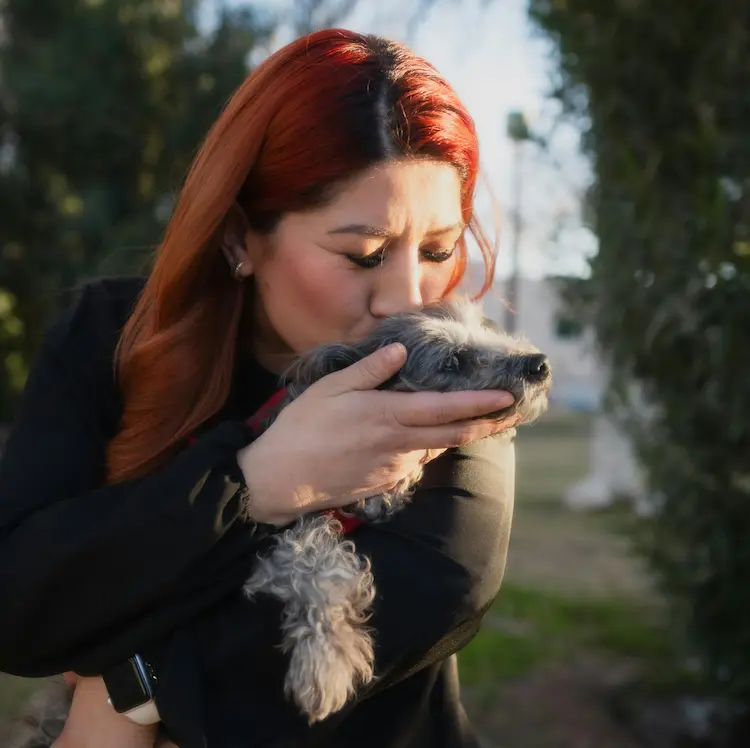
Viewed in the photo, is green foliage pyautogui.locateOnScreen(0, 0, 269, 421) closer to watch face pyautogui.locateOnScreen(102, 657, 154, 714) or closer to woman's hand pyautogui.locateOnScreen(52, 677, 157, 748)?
woman's hand pyautogui.locateOnScreen(52, 677, 157, 748)

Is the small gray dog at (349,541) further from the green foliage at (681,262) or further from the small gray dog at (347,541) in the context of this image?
the green foliage at (681,262)

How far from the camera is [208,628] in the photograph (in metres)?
1.74

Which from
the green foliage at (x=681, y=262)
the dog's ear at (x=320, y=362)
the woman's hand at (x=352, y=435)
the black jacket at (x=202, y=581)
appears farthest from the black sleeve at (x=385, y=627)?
the green foliage at (x=681, y=262)

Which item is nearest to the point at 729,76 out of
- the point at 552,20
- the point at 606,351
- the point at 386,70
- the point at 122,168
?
the point at 552,20

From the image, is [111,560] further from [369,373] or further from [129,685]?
[369,373]

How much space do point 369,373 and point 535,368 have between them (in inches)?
15.4

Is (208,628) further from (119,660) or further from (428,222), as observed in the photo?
(428,222)

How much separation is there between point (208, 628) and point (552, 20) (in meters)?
4.86

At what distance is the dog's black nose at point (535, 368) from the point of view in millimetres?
1988

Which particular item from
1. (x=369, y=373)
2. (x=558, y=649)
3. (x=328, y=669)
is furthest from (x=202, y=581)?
(x=558, y=649)

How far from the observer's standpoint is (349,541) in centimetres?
201

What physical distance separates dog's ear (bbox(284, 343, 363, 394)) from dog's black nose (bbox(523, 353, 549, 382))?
0.42 metres

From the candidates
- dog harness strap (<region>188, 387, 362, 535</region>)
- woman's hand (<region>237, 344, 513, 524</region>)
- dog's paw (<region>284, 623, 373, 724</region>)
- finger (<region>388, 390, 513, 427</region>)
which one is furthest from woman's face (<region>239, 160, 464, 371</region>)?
dog's paw (<region>284, 623, 373, 724</region>)

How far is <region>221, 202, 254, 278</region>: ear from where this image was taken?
2256 millimetres
